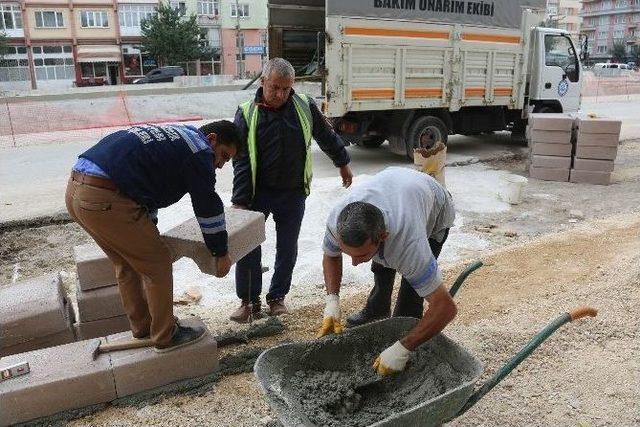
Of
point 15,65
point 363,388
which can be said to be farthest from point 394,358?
point 15,65

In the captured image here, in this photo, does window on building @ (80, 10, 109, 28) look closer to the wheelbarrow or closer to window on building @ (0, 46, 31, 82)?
window on building @ (0, 46, 31, 82)

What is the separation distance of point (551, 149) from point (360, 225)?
7.20 m

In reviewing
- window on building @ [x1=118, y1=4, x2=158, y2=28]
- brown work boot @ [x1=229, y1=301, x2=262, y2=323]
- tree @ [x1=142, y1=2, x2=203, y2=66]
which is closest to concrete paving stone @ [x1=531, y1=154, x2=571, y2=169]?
brown work boot @ [x1=229, y1=301, x2=262, y2=323]

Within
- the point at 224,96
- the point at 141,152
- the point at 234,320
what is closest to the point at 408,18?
the point at 234,320

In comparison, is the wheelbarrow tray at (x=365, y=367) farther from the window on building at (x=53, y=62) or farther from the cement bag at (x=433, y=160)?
the window on building at (x=53, y=62)

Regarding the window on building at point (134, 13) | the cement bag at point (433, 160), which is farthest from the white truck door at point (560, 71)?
the window on building at point (134, 13)

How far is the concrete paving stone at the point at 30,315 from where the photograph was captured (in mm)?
3133

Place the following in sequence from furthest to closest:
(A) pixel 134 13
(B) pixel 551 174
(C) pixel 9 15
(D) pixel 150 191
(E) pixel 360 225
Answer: (A) pixel 134 13 < (C) pixel 9 15 < (B) pixel 551 174 < (D) pixel 150 191 < (E) pixel 360 225

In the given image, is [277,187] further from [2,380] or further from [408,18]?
[408,18]

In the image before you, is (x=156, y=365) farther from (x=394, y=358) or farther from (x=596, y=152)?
(x=596, y=152)

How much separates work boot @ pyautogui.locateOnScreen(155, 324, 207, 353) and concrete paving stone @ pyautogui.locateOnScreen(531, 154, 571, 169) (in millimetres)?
6852

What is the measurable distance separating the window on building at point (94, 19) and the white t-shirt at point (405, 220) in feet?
131

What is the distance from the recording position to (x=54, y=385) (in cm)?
277

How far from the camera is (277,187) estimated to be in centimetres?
370
